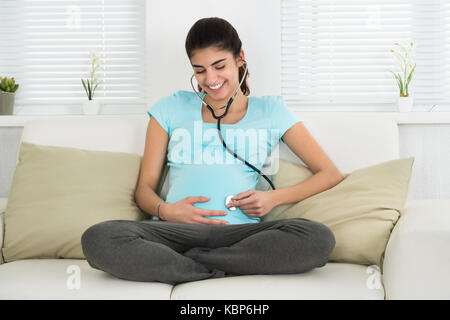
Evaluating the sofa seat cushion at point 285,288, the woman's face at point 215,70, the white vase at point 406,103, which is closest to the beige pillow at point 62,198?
the woman's face at point 215,70

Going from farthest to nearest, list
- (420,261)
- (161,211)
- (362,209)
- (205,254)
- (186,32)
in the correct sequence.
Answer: (186,32) < (161,211) < (362,209) < (205,254) < (420,261)

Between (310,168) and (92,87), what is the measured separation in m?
1.26

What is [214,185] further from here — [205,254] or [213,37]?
[213,37]

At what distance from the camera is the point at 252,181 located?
5.88 feet

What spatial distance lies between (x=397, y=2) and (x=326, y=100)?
1.87ft

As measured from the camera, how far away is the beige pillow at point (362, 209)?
149 cm

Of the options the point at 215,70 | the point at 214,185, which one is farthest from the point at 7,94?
the point at 214,185

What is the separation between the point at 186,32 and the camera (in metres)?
2.23

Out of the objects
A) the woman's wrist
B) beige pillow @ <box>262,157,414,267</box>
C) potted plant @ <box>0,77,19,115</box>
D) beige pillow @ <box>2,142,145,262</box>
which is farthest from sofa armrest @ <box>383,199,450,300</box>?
Answer: potted plant @ <box>0,77,19,115</box>

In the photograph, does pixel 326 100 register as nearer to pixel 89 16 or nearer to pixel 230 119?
pixel 230 119

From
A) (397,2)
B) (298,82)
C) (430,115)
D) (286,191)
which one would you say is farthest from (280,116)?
(397,2)

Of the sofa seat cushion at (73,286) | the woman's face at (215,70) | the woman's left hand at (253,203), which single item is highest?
the woman's face at (215,70)

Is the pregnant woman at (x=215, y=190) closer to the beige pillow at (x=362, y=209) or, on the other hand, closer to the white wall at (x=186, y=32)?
the beige pillow at (x=362, y=209)

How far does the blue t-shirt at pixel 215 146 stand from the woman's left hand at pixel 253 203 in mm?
35
